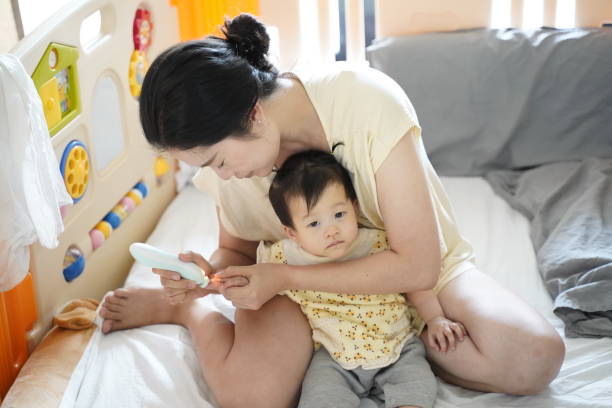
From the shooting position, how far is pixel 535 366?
1216 mm

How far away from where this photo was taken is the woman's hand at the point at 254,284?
1247 mm

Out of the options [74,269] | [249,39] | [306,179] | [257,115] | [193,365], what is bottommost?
[193,365]

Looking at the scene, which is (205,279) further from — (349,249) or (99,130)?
(99,130)

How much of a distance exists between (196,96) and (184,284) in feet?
1.14

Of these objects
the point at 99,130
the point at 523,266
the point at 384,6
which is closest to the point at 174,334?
the point at 99,130

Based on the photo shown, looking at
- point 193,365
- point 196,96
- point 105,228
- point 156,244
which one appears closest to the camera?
point 196,96

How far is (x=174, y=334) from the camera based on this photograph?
56.3 inches

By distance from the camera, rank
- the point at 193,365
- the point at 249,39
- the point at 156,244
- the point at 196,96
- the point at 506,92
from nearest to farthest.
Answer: the point at 196,96, the point at 249,39, the point at 193,365, the point at 156,244, the point at 506,92

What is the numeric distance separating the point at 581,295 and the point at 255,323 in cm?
59

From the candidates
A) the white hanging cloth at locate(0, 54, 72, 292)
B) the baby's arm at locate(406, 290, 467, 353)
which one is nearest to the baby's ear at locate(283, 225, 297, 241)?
the baby's arm at locate(406, 290, 467, 353)

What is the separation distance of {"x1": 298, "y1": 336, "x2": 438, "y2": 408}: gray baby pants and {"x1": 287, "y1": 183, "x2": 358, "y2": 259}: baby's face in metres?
0.18

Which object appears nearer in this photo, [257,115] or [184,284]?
[257,115]

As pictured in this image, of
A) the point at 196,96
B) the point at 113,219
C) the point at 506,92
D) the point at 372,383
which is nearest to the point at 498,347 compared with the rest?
the point at 372,383

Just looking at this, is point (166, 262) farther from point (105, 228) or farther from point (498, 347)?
point (498, 347)
